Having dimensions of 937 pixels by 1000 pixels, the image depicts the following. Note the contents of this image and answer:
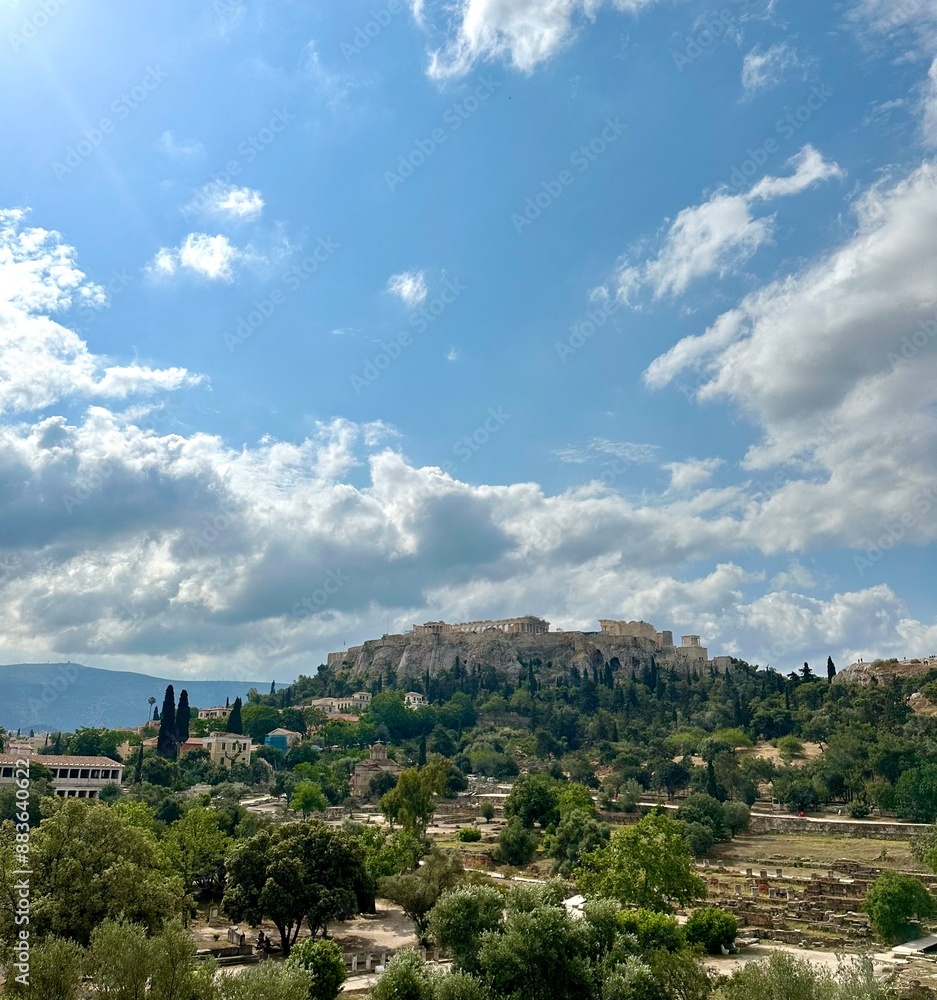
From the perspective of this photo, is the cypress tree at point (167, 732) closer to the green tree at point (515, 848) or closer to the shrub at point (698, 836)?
the green tree at point (515, 848)

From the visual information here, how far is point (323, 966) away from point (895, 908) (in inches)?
880

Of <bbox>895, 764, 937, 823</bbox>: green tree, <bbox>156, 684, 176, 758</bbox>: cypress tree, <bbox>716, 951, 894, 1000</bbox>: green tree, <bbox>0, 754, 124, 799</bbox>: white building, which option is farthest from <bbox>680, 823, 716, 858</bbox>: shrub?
<bbox>156, 684, 176, 758</bbox>: cypress tree

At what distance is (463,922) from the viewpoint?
2441 centimetres

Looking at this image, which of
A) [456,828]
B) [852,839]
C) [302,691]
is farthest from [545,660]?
[852,839]

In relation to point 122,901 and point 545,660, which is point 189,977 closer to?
point 122,901

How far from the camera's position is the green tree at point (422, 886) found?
114 ft

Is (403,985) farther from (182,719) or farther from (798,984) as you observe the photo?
(182,719)

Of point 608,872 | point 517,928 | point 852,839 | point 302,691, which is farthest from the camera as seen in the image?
point 302,691

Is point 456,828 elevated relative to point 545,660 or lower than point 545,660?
lower

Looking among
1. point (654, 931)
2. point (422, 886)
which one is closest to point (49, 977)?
point (654, 931)

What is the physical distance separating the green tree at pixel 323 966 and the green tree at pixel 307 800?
43.4 meters

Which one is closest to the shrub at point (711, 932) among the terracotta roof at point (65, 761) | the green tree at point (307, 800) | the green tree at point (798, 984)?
the green tree at point (798, 984)

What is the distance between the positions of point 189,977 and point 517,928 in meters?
8.76

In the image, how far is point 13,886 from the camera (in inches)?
1000
